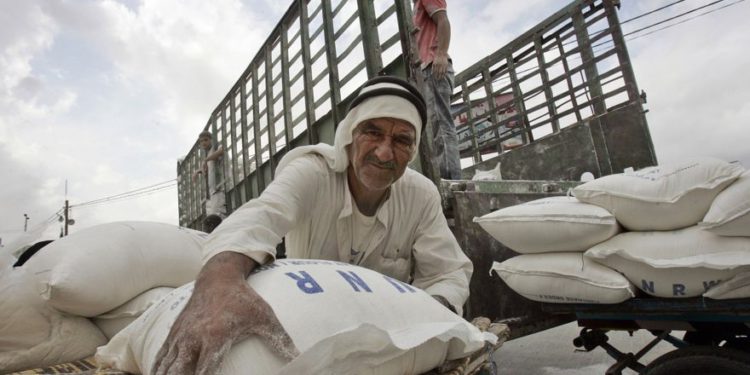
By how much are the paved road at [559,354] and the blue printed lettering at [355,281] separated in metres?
2.08

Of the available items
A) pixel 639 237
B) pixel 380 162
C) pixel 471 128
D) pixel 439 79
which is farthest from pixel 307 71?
pixel 639 237

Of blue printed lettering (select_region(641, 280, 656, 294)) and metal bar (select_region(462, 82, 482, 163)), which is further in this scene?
metal bar (select_region(462, 82, 482, 163))

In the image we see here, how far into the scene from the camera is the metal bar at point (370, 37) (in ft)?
11.1

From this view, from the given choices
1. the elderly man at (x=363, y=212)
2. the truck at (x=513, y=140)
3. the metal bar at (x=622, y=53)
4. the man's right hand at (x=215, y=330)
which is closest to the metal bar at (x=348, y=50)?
the truck at (x=513, y=140)

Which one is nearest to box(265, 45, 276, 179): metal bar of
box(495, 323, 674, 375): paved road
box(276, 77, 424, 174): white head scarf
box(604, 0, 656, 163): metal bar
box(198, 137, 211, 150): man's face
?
box(198, 137, 211, 150): man's face

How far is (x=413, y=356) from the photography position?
Answer: 846 mm

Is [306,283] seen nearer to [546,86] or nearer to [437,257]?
[437,257]

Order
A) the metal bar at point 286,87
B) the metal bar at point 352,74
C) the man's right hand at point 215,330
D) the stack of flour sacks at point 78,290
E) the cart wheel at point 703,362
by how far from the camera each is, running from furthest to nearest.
→ the metal bar at point 286,87 → the metal bar at point 352,74 → the stack of flour sacks at point 78,290 → the cart wheel at point 703,362 → the man's right hand at point 215,330

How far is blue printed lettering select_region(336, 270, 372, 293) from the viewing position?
934 millimetres

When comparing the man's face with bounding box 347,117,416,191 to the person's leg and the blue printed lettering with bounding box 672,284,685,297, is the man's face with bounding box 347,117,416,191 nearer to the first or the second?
the blue printed lettering with bounding box 672,284,685,297

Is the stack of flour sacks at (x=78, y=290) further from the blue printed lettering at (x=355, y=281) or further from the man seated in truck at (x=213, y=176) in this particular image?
the man seated in truck at (x=213, y=176)

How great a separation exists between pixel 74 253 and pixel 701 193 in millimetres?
2289

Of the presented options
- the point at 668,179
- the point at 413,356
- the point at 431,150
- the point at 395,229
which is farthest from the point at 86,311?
the point at 668,179

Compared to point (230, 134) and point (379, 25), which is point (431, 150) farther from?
point (230, 134)
